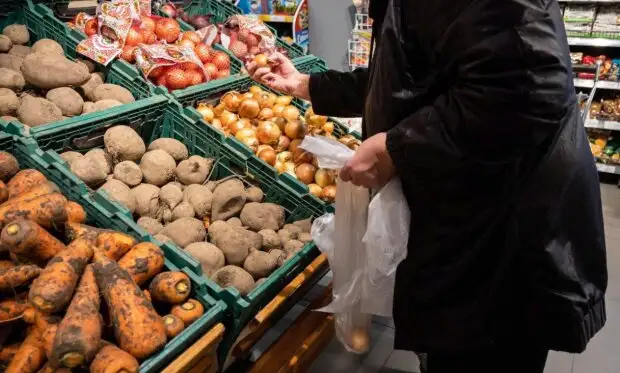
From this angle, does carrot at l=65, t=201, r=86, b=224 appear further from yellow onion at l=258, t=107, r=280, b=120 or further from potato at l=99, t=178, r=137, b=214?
yellow onion at l=258, t=107, r=280, b=120

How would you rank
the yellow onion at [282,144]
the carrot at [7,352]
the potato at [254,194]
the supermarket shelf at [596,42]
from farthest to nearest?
the supermarket shelf at [596,42]
the yellow onion at [282,144]
the potato at [254,194]
the carrot at [7,352]

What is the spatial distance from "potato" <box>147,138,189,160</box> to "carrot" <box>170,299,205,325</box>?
0.78 m

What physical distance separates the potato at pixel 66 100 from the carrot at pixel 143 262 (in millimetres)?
861

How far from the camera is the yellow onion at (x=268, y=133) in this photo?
2205mm

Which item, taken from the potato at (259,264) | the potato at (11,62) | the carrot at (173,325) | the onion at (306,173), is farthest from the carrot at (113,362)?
the potato at (11,62)

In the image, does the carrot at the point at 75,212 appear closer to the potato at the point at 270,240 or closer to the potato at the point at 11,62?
the potato at the point at 270,240

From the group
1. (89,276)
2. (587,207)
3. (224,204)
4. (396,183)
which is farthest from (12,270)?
(587,207)

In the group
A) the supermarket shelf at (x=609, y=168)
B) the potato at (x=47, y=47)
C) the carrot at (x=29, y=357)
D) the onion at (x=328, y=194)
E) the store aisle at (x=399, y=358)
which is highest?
the potato at (x=47, y=47)

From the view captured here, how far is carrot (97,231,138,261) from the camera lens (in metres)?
1.34

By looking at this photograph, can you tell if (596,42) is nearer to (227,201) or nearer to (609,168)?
(609,168)

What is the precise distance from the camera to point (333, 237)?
1539 mm

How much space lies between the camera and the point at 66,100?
1.95 meters

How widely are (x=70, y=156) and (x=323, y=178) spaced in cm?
94

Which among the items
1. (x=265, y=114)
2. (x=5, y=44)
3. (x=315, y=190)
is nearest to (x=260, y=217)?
(x=315, y=190)
